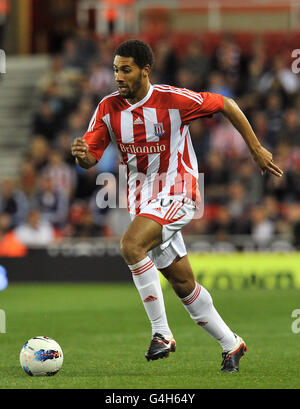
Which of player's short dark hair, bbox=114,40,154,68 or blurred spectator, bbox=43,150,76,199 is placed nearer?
player's short dark hair, bbox=114,40,154,68

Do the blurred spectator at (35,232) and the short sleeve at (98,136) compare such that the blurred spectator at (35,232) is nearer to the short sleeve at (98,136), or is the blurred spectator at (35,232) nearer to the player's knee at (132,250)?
the short sleeve at (98,136)

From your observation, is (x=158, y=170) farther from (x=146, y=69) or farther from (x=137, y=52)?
(x=137, y=52)

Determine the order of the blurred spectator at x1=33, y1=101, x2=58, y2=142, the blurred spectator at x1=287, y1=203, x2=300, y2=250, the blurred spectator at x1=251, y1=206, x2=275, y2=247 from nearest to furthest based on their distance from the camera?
the blurred spectator at x1=287, y1=203, x2=300, y2=250
the blurred spectator at x1=251, y1=206, x2=275, y2=247
the blurred spectator at x1=33, y1=101, x2=58, y2=142

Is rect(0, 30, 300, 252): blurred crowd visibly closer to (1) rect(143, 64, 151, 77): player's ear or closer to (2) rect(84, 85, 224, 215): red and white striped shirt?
Answer: (2) rect(84, 85, 224, 215): red and white striped shirt

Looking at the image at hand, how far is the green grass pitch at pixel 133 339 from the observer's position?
6152 mm

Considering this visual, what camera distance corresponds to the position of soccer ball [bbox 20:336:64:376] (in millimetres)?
6379

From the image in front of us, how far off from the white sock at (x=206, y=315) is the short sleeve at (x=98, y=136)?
1200 mm

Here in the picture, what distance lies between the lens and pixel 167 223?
653 cm

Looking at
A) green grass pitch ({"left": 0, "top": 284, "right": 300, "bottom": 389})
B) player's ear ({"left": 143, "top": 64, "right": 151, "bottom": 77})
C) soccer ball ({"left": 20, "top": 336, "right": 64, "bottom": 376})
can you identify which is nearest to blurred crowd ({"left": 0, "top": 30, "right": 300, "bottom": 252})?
green grass pitch ({"left": 0, "top": 284, "right": 300, "bottom": 389})

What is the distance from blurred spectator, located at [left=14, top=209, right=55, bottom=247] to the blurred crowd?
0.06 ft

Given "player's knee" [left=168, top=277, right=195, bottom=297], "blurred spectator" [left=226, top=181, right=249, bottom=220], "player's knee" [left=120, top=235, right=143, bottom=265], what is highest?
"player's knee" [left=120, top=235, right=143, bottom=265]

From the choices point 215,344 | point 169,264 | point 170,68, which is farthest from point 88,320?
point 170,68

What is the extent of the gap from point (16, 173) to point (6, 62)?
4.35 meters

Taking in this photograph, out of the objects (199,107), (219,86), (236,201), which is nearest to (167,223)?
(199,107)
